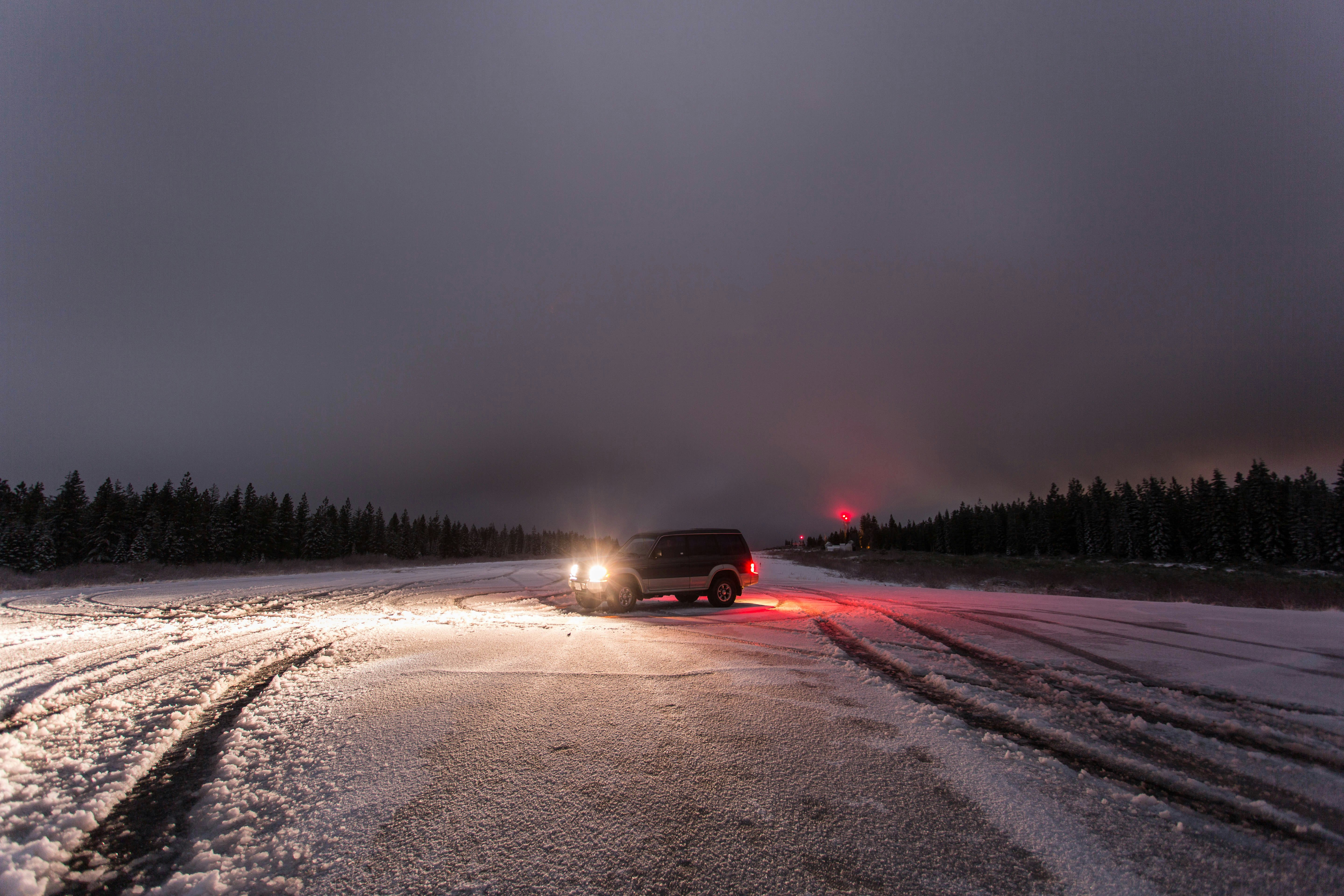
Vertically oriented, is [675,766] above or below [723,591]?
above

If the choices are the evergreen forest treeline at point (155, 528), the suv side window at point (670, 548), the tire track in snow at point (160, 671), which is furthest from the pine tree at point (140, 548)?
the suv side window at point (670, 548)

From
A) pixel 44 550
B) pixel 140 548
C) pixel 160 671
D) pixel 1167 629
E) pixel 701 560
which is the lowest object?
pixel 140 548

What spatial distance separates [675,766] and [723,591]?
34.7ft

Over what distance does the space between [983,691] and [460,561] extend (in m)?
57.5

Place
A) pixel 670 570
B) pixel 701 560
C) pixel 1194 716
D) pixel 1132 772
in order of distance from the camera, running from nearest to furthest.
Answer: pixel 1132 772
pixel 1194 716
pixel 670 570
pixel 701 560

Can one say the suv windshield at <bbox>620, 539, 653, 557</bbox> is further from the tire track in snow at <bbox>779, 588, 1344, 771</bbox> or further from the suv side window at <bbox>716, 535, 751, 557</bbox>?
the tire track in snow at <bbox>779, 588, 1344, 771</bbox>

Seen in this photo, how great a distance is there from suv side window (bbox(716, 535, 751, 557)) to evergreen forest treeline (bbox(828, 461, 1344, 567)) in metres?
75.1

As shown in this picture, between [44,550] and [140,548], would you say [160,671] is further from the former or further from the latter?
[44,550]

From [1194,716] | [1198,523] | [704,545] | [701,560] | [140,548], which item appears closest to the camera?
[1194,716]

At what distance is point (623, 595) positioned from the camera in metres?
13.3

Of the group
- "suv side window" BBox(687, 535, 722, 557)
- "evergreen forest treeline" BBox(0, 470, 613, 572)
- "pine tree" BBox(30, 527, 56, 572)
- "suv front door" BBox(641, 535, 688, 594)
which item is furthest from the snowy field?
"pine tree" BBox(30, 527, 56, 572)

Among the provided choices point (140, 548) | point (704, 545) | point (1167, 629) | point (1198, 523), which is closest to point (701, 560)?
point (704, 545)

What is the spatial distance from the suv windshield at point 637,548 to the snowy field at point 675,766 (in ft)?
19.9

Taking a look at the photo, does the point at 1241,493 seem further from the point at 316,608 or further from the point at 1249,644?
the point at 316,608
